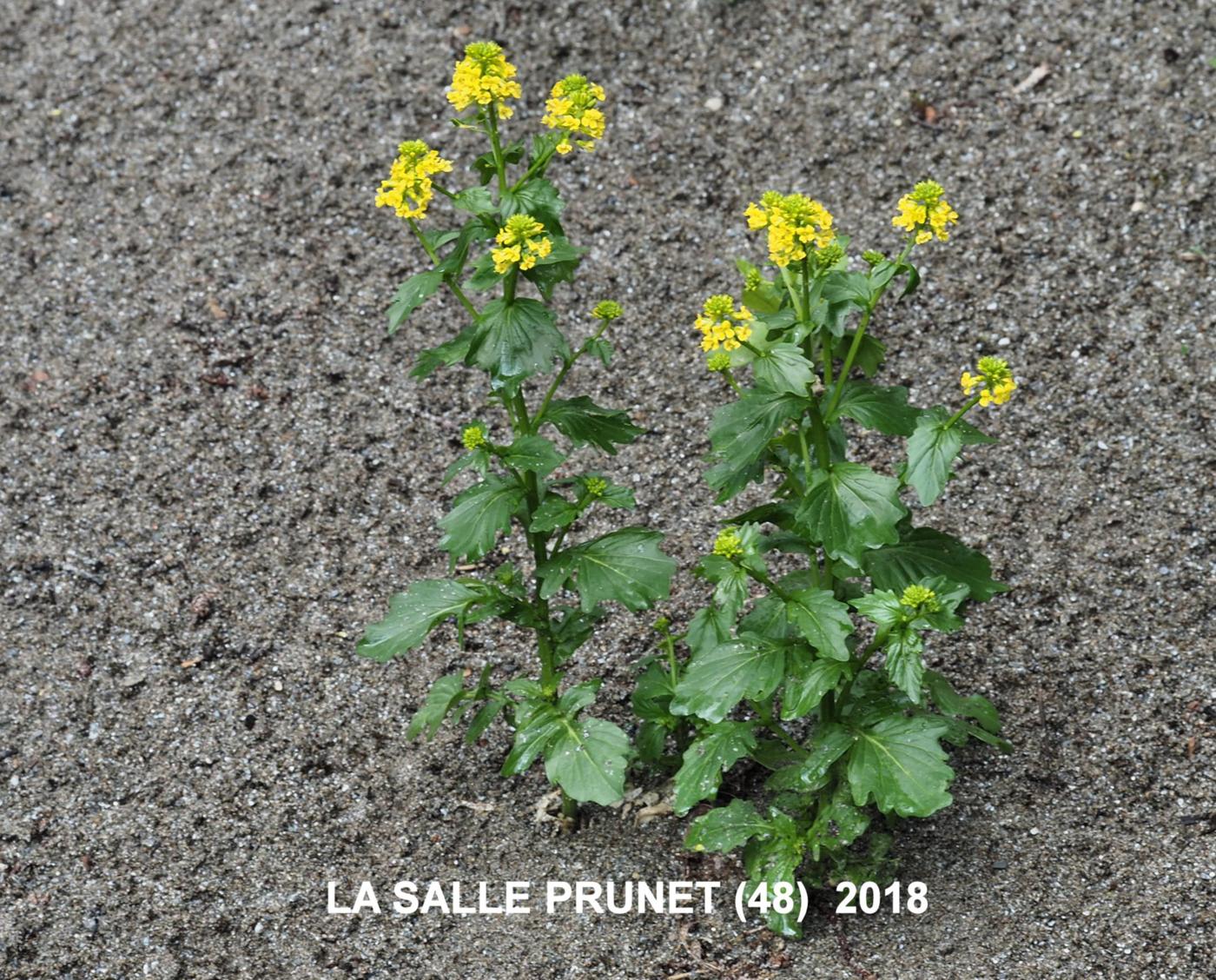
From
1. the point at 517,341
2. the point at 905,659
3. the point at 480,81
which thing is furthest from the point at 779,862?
the point at 480,81

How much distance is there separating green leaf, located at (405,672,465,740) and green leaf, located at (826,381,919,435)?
3.47 feet

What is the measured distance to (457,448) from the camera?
14.4 ft

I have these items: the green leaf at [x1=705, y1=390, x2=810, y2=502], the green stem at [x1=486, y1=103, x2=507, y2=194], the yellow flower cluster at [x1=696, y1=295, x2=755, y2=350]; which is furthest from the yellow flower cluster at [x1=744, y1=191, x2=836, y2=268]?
the green stem at [x1=486, y1=103, x2=507, y2=194]

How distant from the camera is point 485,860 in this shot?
11.3 ft

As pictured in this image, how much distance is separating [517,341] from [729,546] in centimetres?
58

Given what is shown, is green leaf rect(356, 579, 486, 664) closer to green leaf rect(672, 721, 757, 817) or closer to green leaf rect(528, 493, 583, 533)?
green leaf rect(528, 493, 583, 533)

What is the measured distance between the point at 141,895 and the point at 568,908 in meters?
0.99

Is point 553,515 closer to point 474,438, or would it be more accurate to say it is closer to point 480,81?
point 474,438

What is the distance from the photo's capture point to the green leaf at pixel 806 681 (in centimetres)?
282

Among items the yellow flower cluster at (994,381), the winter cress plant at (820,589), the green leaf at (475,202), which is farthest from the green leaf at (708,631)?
the green leaf at (475,202)

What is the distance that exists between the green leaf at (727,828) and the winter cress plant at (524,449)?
0.22 metres

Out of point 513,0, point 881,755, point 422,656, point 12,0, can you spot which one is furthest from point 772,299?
point 12,0

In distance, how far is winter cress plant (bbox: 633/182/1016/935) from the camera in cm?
279

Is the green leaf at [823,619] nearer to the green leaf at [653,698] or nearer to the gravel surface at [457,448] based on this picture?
the green leaf at [653,698]
